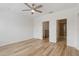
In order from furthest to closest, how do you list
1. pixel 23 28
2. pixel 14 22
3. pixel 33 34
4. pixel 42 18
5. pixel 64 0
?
pixel 33 34, pixel 42 18, pixel 23 28, pixel 14 22, pixel 64 0

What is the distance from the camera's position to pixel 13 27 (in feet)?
19.1

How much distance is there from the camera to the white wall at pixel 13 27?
509 cm

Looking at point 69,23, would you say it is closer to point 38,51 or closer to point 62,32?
point 38,51

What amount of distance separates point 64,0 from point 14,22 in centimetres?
532

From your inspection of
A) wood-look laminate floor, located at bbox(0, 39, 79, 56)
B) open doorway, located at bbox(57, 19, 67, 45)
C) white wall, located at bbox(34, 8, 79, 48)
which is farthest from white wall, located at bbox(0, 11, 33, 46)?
open doorway, located at bbox(57, 19, 67, 45)

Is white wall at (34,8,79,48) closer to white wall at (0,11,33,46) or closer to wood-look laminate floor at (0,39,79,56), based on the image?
wood-look laminate floor at (0,39,79,56)

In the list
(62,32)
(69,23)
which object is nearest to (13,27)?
A: (69,23)

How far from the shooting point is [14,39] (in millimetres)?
5941

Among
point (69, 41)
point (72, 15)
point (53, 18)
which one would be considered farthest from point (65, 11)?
point (69, 41)

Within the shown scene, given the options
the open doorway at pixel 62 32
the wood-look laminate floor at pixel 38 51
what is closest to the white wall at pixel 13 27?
the wood-look laminate floor at pixel 38 51

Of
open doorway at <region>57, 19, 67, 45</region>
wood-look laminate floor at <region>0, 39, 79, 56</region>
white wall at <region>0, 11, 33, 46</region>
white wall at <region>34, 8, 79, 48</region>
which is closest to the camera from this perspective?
wood-look laminate floor at <region>0, 39, 79, 56</region>

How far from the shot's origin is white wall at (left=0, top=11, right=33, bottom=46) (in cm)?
509

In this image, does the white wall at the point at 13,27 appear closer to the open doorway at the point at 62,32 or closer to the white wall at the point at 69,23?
the white wall at the point at 69,23

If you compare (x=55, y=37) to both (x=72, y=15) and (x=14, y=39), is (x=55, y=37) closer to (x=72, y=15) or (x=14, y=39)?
(x=72, y=15)
